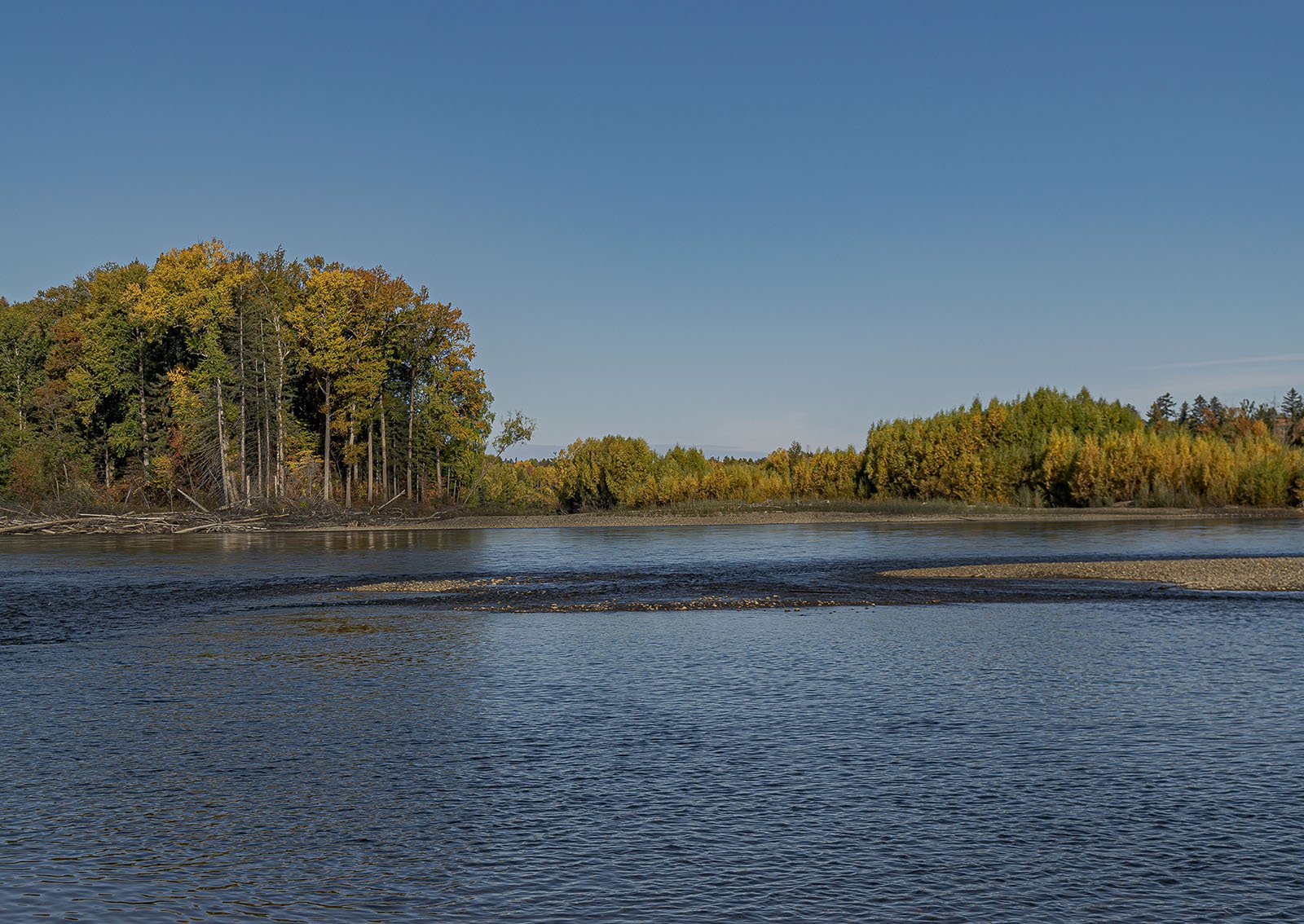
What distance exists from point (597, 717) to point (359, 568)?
73.5 feet

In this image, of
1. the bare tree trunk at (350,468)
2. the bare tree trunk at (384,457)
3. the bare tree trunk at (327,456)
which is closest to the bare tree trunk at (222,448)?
the bare tree trunk at (327,456)

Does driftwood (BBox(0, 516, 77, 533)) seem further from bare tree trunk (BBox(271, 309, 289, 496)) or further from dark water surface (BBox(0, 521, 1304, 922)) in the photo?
dark water surface (BBox(0, 521, 1304, 922))

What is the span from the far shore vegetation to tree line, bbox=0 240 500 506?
0.16m

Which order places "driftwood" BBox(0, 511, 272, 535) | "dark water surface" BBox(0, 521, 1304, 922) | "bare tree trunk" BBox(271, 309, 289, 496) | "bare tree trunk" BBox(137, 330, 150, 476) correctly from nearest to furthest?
"dark water surface" BBox(0, 521, 1304, 922), "driftwood" BBox(0, 511, 272, 535), "bare tree trunk" BBox(271, 309, 289, 496), "bare tree trunk" BBox(137, 330, 150, 476)

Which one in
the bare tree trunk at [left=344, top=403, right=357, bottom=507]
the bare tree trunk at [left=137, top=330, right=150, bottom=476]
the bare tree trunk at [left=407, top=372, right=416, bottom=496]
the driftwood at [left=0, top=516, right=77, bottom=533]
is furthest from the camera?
the bare tree trunk at [left=137, top=330, right=150, bottom=476]

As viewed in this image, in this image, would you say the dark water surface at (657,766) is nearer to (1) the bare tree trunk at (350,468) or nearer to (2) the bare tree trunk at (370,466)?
(2) the bare tree trunk at (370,466)

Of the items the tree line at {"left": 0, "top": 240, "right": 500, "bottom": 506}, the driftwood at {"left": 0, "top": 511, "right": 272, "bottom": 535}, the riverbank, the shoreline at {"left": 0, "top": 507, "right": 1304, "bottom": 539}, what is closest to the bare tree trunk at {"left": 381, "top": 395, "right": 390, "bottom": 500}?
the tree line at {"left": 0, "top": 240, "right": 500, "bottom": 506}

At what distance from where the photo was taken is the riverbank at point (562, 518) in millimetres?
58125

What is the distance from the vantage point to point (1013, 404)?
81.4m

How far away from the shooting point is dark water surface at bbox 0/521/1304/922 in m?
7.09

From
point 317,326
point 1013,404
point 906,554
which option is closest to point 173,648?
point 906,554

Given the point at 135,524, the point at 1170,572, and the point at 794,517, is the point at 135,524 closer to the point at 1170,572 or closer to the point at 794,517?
the point at 794,517

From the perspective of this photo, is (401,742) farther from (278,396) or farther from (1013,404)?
(1013,404)

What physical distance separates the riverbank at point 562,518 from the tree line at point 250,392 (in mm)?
3395
